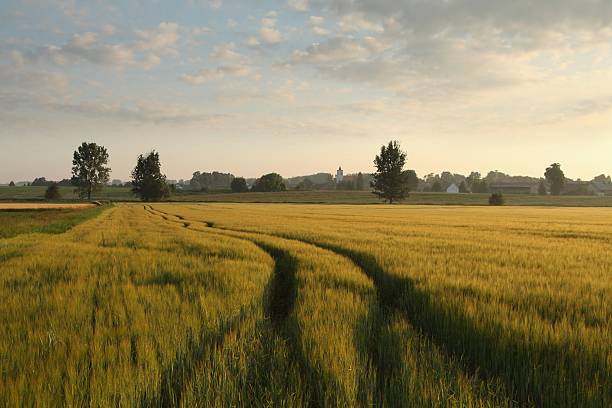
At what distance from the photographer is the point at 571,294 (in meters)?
5.30

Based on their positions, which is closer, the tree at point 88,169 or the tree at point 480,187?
the tree at point 88,169

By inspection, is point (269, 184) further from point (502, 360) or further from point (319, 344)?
point (502, 360)

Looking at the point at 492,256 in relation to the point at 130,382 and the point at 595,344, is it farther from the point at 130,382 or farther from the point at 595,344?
the point at 130,382

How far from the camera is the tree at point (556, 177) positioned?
163250 millimetres

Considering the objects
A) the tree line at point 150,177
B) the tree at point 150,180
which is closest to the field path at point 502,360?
the tree line at point 150,177

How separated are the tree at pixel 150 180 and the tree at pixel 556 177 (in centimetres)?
15654

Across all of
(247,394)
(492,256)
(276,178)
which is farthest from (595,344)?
(276,178)

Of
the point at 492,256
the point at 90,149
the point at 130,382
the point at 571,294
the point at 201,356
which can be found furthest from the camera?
the point at 90,149

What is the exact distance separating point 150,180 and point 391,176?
227ft

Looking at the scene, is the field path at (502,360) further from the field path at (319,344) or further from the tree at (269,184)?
the tree at (269,184)

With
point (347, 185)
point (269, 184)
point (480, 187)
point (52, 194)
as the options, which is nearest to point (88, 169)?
point (52, 194)

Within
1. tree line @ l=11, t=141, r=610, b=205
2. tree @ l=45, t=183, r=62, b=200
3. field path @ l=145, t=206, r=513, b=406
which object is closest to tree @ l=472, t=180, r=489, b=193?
tree line @ l=11, t=141, r=610, b=205

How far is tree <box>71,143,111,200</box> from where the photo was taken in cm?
11025

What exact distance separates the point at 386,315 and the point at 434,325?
1.98 feet
